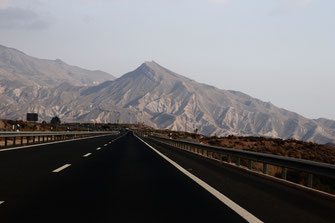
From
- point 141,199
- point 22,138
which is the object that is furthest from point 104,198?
point 22,138

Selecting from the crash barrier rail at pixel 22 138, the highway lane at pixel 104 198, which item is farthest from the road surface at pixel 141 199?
the crash barrier rail at pixel 22 138

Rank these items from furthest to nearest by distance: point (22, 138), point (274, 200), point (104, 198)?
point (22, 138)
point (274, 200)
point (104, 198)

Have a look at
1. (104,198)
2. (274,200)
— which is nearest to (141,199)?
(104,198)

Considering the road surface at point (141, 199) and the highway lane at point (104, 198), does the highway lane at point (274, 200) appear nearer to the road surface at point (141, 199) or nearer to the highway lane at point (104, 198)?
the road surface at point (141, 199)

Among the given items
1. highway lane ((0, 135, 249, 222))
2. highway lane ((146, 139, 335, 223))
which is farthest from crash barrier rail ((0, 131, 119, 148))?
highway lane ((146, 139, 335, 223))

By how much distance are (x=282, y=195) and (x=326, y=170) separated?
122 cm

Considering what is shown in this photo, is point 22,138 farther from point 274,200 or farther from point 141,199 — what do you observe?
point 274,200

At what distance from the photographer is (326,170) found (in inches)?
355

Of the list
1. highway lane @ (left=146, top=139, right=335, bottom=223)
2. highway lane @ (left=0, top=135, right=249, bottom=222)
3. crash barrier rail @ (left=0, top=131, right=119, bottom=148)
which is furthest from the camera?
crash barrier rail @ (left=0, top=131, right=119, bottom=148)

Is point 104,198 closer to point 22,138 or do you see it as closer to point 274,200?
point 274,200

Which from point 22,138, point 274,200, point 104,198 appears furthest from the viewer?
point 22,138

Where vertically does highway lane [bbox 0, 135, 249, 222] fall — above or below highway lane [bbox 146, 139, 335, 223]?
below

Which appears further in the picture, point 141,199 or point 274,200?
point 274,200

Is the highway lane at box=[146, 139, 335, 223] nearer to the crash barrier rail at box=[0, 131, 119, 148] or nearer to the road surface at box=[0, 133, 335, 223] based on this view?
the road surface at box=[0, 133, 335, 223]
